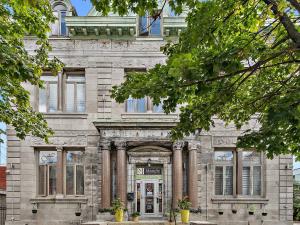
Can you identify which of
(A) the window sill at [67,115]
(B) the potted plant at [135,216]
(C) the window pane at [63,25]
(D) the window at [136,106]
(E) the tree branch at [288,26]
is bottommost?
(B) the potted plant at [135,216]

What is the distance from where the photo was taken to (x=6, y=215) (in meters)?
19.8

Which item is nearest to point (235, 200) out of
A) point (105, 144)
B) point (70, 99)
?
point (105, 144)

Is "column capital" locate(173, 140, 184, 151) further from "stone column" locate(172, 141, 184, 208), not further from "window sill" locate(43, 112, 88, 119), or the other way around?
"window sill" locate(43, 112, 88, 119)

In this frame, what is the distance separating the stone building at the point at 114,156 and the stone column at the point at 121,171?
16 cm

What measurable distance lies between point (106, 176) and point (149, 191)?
2.67 meters

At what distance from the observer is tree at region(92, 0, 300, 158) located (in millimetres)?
7152

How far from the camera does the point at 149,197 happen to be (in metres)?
20.2

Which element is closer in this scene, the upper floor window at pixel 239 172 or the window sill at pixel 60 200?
the window sill at pixel 60 200

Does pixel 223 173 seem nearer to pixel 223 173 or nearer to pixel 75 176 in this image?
pixel 223 173

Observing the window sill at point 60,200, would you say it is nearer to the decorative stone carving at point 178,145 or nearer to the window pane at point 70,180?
the window pane at point 70,180

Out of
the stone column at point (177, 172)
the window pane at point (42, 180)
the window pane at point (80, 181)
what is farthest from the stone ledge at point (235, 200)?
the window pane at point (42, 180)

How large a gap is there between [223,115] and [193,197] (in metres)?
9.42

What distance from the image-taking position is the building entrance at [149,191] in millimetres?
20070

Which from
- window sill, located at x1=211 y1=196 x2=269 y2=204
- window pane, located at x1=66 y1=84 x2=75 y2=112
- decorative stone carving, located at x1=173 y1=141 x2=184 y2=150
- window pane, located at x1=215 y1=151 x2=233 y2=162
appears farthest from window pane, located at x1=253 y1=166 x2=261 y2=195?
window pane, located at x1=66 y1=84 x2=75 y2=112
